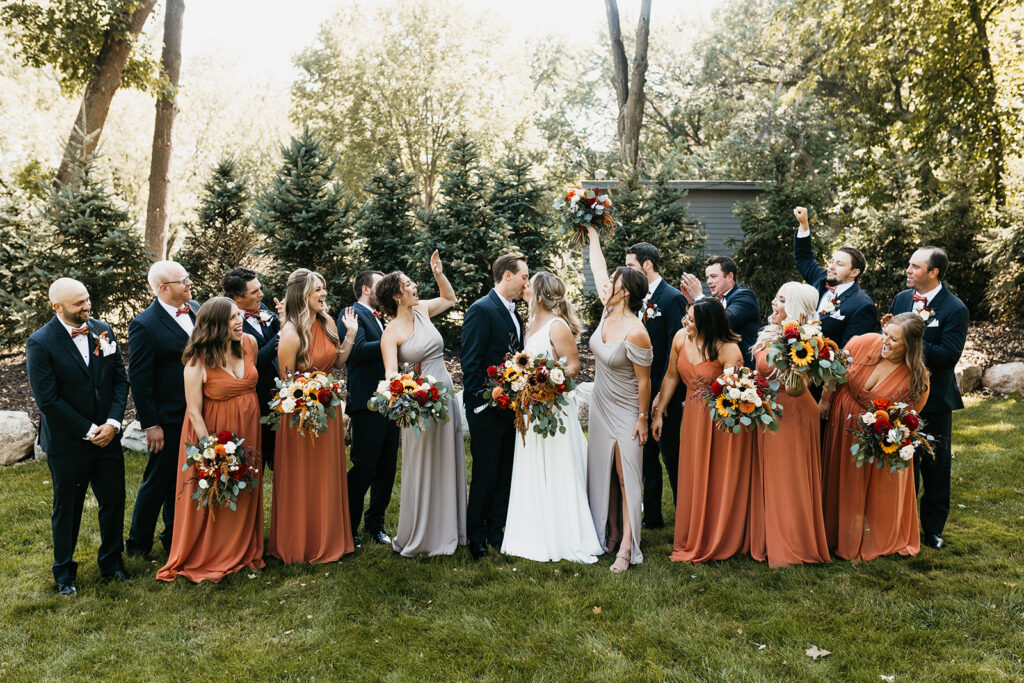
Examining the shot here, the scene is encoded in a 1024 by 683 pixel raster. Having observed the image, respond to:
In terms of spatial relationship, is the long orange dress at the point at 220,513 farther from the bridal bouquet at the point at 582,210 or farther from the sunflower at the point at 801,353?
the sunflower at the point at 801,353

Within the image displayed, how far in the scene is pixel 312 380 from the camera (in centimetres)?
538

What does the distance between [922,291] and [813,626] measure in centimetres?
310

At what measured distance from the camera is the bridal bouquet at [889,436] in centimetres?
521

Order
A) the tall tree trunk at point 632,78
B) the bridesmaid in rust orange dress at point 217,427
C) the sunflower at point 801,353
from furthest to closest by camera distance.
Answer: the tall tree trunk at point 632,78 < the bridesmaid in rust orange dress at point 217,427 < the sunflower at point 801,353

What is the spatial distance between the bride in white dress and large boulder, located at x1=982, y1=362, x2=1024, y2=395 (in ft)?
31.0

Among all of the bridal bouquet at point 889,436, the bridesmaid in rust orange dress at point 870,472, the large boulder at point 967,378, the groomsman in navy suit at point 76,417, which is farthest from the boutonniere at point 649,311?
the large boulder at point 967,378

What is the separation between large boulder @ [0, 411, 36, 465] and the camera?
8820 mm

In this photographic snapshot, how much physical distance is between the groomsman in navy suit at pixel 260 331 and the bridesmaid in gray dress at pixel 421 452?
3.35ft

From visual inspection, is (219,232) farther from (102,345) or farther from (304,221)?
(102,345)

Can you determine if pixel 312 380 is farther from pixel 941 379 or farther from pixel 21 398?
pixel 21 398

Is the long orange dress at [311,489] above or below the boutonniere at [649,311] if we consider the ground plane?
below

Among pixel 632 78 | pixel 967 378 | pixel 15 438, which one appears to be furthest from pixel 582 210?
pixel 632 78

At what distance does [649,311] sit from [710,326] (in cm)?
119

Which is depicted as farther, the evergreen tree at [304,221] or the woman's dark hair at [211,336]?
the evergreen tree at [304,221]
